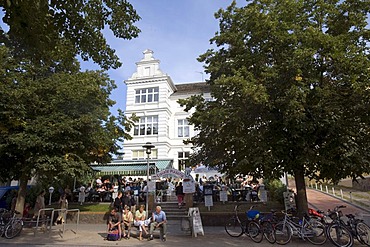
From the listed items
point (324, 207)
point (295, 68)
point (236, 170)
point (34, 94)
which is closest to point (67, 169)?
point (34, 94)

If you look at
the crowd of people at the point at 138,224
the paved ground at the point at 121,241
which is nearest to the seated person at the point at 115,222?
the crowd of people at the point at 138,224

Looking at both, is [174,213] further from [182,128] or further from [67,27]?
[182,128]

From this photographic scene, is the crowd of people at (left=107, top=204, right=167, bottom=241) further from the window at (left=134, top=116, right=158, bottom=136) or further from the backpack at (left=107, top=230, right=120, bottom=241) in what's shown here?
the window at (left=134, top=116, right=158, bottom=136)

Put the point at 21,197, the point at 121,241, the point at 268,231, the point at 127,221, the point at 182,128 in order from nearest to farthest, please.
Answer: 1. the point at 268,231
2. the point at 121,241
3. the point at 127,221
4. the point at 21,197
5. the point at 182,128

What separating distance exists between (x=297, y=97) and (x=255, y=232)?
523 centimetres

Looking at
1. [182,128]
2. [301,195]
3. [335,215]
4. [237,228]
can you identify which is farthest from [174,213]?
[182,128]

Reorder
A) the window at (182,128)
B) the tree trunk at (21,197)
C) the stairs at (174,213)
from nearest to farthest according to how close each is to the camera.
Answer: the stairs at (174,213), the tree trunk at (21,197), the window at (182,128)

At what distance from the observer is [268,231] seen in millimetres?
10398

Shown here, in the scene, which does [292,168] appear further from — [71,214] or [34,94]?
[71,214]

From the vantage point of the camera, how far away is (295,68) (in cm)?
1036

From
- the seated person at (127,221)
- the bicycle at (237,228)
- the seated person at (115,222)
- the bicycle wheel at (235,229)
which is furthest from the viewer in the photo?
the seated person at (127,221)

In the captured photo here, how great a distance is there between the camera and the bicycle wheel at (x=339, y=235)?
9.17m

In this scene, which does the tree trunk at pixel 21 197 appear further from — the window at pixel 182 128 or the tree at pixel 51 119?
the window at pixel 182 128

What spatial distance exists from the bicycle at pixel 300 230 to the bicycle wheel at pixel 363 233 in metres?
1.04
